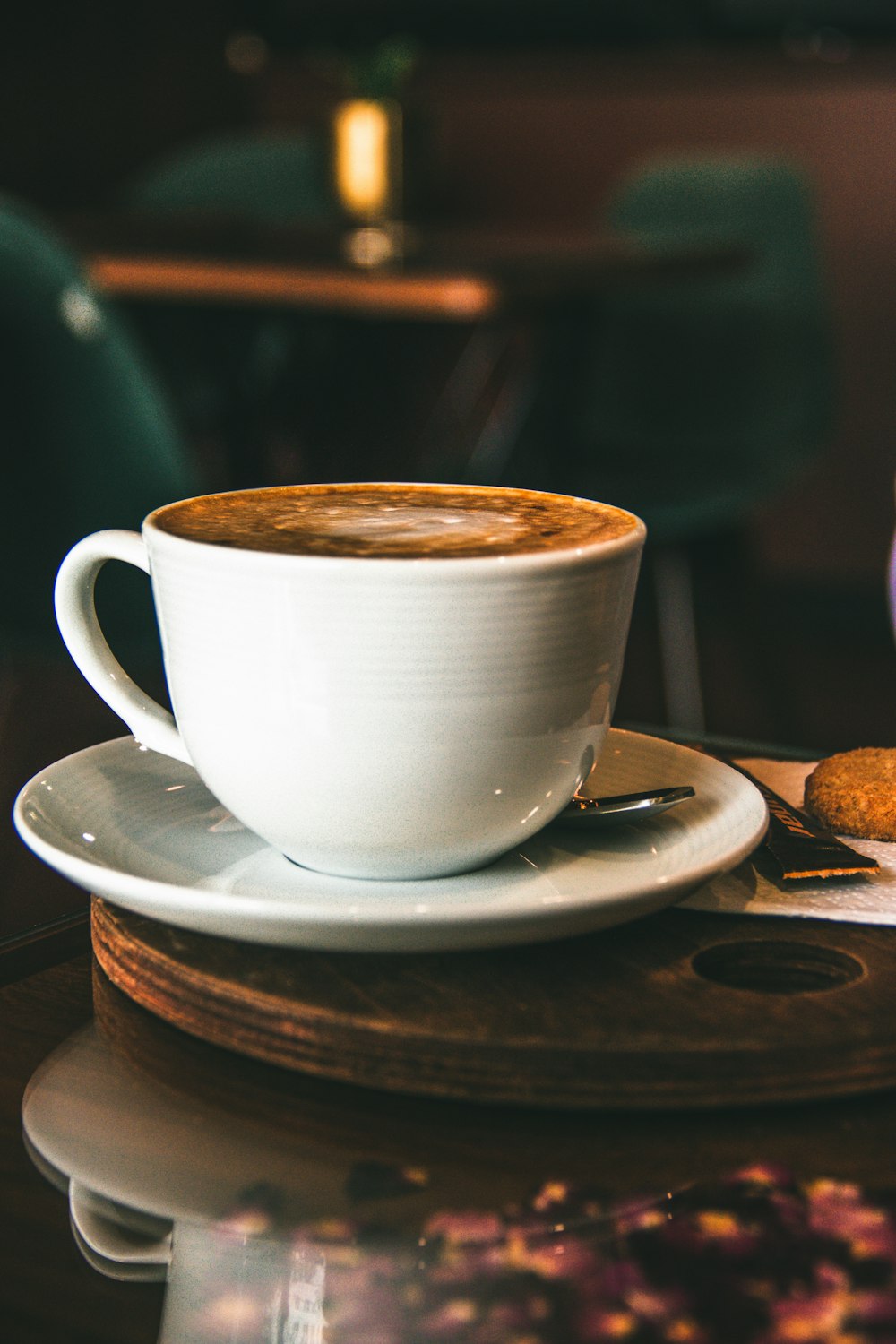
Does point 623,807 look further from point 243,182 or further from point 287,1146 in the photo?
point 243,182

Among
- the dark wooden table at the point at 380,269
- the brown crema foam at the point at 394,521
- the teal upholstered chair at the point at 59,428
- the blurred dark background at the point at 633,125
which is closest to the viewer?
the brown crema foam at the point at 394,521

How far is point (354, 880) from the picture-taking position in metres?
0.40

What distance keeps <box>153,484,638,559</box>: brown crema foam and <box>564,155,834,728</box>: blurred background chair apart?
5.17 ft

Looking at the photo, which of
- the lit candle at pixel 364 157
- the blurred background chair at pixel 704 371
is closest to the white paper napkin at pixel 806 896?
the blurred background chair at pixel 704 371

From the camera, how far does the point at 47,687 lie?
0.77 meters

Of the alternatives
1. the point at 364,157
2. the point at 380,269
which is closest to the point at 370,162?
the point at 364,157

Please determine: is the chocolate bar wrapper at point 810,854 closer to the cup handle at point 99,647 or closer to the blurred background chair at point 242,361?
the cup handle at point 99,647

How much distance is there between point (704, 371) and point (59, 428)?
59.0 inches

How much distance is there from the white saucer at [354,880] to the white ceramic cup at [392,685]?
1cm

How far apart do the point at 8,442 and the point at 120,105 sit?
2.50 metres

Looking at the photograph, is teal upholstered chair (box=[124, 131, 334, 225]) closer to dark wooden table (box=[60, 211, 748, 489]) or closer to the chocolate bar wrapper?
dark wooden table (box=[60, 211, 748, 489])

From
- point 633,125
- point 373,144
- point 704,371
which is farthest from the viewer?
point 633,125

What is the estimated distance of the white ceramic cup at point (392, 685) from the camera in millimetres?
365

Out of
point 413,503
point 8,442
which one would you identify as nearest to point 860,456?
point 8,442
